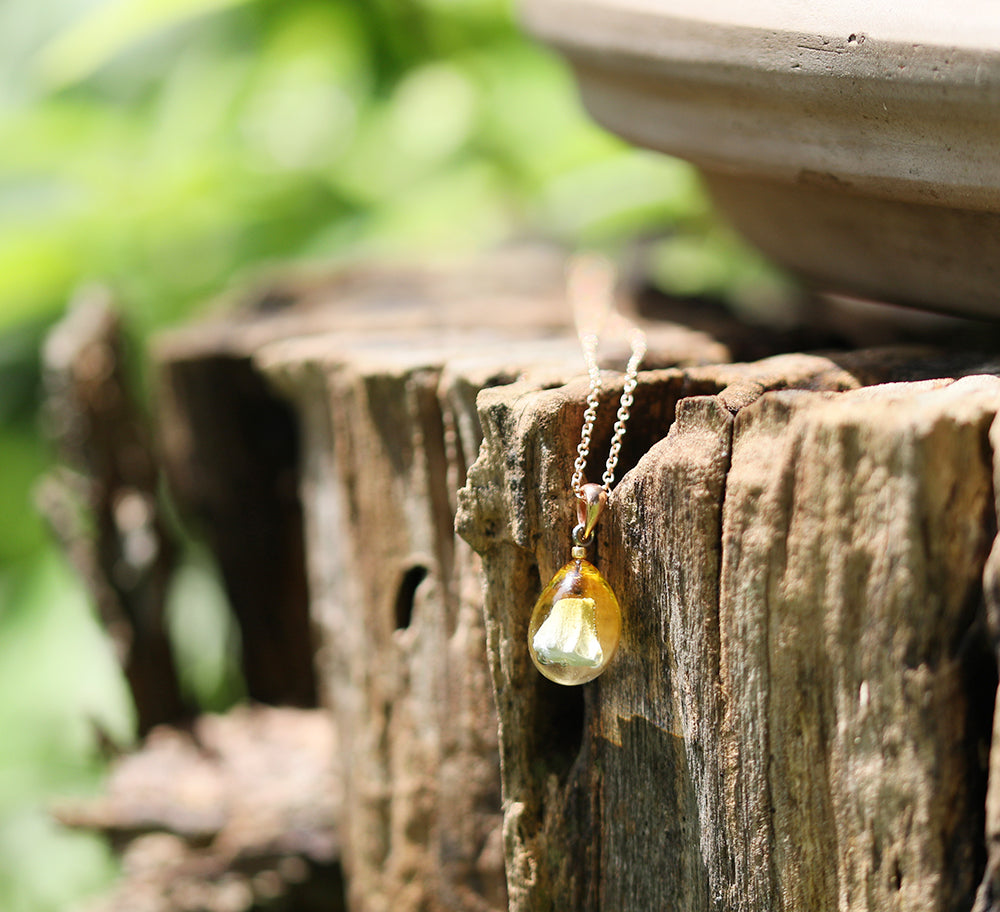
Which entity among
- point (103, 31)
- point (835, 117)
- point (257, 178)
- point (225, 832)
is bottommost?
point (225, 832)

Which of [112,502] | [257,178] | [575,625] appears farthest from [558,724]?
[257,178]

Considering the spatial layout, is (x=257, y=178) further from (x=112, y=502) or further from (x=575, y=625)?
(x=575, y=625)

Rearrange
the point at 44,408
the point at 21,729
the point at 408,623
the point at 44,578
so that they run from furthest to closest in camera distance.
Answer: the point at 44,408 → the point at 44,578 → the point at 21,729 → the point at 408,623

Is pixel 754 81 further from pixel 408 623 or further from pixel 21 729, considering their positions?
pixel 21 729

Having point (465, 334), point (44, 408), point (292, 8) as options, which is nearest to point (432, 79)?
point (292, 8)

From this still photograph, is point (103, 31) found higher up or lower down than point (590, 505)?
higher up

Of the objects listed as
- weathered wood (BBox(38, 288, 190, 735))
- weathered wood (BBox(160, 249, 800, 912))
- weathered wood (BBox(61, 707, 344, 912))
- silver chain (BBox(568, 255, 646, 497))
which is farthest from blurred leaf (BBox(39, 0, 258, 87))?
weathered wood (BBox(61, 707, 344, 912))

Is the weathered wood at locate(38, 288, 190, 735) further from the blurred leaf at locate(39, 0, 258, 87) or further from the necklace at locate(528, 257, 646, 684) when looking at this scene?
the necklace at locate(528, 257, 646, 684)
